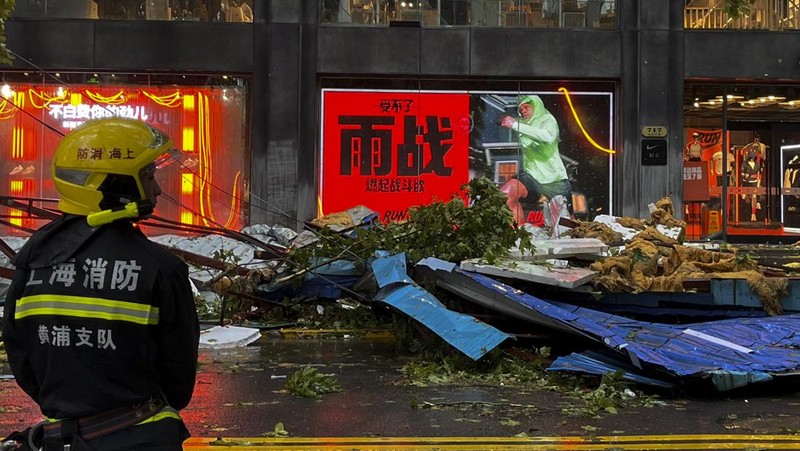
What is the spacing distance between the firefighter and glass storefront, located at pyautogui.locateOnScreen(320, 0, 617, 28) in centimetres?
1558

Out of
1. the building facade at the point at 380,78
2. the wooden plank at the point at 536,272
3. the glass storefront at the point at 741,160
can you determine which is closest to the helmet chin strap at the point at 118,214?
the wooden plank at the point at 536,272

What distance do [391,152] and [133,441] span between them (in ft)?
49.9

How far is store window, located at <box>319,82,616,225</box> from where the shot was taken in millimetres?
17656

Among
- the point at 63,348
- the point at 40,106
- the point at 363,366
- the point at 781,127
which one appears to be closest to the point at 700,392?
the point at 363,366

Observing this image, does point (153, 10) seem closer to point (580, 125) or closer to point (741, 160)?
point (580, 125)

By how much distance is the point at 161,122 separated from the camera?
17.8 m

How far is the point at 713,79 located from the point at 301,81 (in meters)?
8.63

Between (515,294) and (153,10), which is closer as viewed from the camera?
(515,294)

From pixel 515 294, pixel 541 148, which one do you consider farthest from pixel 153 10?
pixel 515 294

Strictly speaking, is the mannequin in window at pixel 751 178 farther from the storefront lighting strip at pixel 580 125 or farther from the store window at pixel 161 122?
the store window at pixel 161 122

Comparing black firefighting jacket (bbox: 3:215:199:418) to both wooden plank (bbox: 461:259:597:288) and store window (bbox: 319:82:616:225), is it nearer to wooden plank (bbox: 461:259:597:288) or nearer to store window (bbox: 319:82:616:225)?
wooden plank (bbox: 461:259:597:288)

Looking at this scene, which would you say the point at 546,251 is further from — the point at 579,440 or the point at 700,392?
the point at 579,440

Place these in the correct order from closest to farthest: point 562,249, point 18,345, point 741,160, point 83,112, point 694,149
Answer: point 18,345, point 562,249, point 83,112, point 694,149, point 741,160

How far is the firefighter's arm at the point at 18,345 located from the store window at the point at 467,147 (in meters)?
14.7
